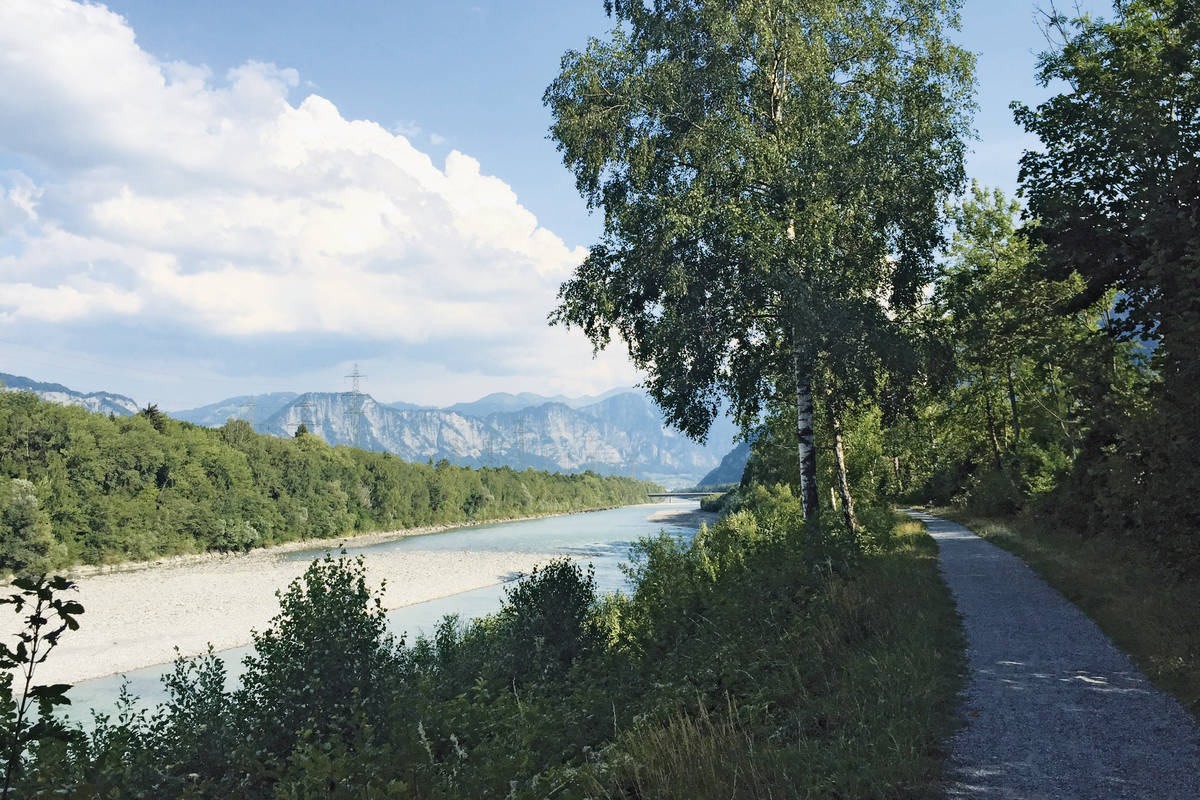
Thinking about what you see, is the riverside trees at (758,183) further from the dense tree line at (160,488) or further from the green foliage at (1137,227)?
the dense tree line at (160,488)

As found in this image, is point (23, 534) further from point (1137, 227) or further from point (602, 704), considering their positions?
point (1137, 227)

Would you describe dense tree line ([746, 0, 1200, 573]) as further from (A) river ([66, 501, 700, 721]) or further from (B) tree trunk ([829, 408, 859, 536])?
(A) river ([66, 501, 700, 721])

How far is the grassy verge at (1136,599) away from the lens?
27.5 feet

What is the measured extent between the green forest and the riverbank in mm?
14666

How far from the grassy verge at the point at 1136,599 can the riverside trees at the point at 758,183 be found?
5.90 m

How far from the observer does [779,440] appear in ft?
80.9

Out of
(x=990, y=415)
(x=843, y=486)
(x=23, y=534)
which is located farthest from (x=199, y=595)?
(x=990, y=415)

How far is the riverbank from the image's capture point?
129ft

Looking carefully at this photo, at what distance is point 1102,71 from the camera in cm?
1766

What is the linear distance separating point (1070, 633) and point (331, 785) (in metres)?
10.6

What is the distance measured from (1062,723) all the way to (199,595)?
64.7 m

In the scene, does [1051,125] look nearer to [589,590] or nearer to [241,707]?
[589,590]

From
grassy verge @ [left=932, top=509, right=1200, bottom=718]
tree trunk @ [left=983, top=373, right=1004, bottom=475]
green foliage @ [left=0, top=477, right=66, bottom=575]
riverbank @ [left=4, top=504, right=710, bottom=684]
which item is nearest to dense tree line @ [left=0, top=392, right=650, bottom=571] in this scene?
green foliage @ [left=0, top=477, right=66, bottom=575]

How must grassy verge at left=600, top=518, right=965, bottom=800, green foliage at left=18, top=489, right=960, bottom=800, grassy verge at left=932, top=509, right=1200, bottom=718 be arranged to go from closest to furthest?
1. grassy verge at left=600, top=518, right=965, bottom=800
2. green foliage at left=18, top=489, right=960, bottom=800
3. grassy verge at left=932, top=509, right=1200, bottom=718
